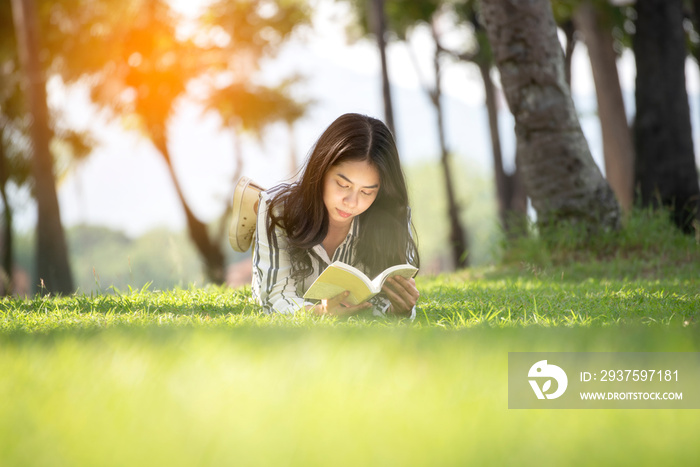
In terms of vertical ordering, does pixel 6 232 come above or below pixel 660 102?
below

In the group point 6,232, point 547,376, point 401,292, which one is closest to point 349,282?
point 401,292

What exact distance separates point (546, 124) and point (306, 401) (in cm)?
636

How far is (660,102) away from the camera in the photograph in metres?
9.66

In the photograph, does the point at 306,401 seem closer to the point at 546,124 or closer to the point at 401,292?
the point at 401,292

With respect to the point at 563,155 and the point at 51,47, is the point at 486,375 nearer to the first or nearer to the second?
the point at 563,155

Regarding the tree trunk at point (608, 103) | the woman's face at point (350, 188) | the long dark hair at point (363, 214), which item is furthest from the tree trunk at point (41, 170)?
the tree trunk at point (608, 103)

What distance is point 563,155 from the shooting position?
7.47 metres

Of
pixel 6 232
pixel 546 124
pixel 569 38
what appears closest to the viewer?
pixel 546 124

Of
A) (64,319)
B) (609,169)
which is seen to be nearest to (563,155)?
(64,319)

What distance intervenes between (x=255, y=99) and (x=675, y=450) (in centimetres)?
2166

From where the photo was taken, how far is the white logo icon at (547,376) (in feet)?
6.76

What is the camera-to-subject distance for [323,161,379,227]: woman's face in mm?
4141

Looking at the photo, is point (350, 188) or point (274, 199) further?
point (274, 199)

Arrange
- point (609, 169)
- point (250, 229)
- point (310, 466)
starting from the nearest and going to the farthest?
point (310, 466) → point (250, 229) → point (609, 169)
